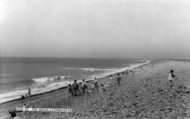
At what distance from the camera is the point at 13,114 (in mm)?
15438

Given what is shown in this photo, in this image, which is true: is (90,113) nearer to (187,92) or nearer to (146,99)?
(146,99)

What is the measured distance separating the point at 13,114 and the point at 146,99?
10.3 m

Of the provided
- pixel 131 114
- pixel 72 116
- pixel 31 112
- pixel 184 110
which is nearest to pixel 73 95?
pixel 31 112

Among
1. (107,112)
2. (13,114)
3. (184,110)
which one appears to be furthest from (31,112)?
(184,110)

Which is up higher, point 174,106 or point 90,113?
point 174,106

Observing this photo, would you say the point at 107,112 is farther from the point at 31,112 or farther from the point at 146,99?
the point at 31,112

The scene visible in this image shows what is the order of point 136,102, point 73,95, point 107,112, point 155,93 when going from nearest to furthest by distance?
point 107,112, point 136,102, point 155,93, point 73,95

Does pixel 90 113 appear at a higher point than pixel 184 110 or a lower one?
lower

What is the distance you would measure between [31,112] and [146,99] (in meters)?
9.02

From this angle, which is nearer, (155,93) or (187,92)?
(187,92)

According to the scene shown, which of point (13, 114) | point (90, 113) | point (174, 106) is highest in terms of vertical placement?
point (174, 106)

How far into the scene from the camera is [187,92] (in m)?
13.4

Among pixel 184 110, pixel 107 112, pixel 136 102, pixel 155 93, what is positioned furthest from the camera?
pixel 155 93

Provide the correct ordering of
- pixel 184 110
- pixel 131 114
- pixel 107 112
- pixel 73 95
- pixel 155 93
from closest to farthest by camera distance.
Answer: pixel 184 110, pixel 131 114, pixel 107 112, pixel 155 93, pixel 73 95
